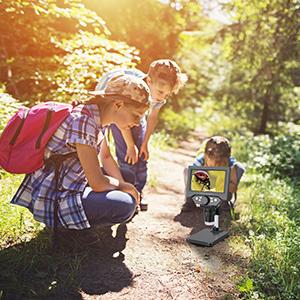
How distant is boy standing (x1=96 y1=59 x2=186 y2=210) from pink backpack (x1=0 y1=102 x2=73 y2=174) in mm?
802

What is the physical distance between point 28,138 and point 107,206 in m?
0.66

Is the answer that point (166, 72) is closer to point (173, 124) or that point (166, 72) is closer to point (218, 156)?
point (218, 156)

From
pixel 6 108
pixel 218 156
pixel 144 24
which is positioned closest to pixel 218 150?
pixel 218 156

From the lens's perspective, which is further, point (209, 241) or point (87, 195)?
point (209, 241)

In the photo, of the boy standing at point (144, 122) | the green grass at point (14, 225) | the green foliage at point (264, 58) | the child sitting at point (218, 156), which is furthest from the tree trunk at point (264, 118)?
the green grass at point (14, 225)

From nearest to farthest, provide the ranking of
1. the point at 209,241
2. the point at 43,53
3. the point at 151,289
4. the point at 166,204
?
the point at 151,289, the point at 209,241, the point at 166,204, the point at 43,53

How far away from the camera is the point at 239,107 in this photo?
548 inches

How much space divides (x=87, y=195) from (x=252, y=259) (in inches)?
48.5

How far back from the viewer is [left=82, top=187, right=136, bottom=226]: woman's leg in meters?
2.38

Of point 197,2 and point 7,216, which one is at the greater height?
point 197,2

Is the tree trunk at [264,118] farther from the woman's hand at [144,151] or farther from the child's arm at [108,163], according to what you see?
the child's arm at [108,163]

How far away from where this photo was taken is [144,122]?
3.74 metres

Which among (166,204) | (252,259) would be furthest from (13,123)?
(166,204)

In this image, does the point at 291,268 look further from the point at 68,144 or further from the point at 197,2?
the point at 197,2
